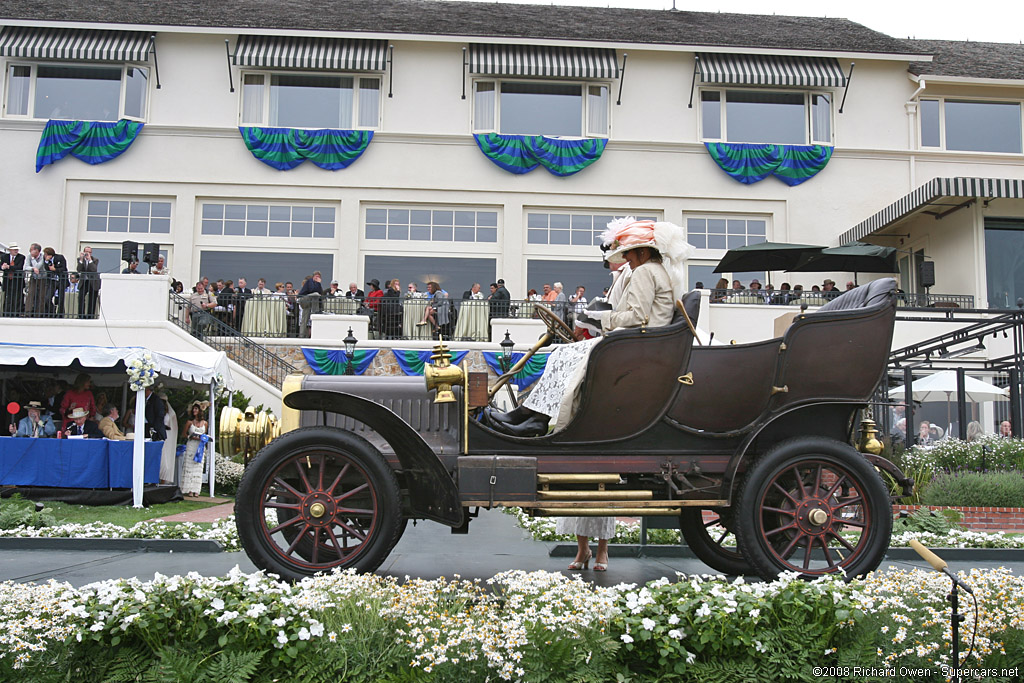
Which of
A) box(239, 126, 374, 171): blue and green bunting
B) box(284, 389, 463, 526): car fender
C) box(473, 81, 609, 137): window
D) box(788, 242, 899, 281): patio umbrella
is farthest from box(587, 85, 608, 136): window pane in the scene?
box(284, 389, 463, 526): car fender

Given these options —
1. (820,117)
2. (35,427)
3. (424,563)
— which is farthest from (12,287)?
(820,117)

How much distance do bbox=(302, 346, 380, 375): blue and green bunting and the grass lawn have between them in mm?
7280

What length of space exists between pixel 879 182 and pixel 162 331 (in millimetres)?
21403

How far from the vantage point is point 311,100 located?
26.0 meters

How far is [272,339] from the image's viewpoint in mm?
20469

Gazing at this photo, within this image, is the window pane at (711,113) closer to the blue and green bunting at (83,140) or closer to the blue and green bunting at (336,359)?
the blue and green bunting at (336,359)

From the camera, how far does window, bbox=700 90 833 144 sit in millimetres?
26297

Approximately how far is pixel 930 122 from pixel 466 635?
2826 centimetres

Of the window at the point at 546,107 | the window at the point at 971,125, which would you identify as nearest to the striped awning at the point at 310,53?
the window at the point at 546,107

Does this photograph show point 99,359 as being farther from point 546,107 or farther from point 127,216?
point 546,107

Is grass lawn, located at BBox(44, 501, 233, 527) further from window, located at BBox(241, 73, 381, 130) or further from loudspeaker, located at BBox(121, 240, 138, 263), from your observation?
window, located at BBox(241, 73, 381, 130)

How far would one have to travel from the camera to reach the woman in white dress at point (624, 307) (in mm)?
4969

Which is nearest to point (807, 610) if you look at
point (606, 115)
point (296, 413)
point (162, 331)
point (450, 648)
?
point (450, 648)

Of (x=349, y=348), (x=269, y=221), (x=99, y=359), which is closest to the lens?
(x=99, y=359)
